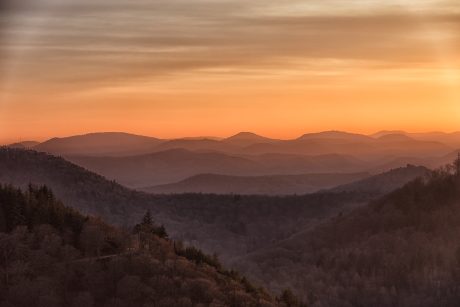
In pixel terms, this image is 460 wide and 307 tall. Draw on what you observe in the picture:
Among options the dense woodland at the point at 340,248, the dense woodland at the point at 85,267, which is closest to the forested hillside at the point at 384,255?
the dense woodland at the point at 340,248

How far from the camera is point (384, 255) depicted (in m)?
151

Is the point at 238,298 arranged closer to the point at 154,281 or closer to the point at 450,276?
the point at 154,281

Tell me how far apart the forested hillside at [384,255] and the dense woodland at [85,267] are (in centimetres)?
6281

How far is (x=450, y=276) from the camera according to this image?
136125 millimetres

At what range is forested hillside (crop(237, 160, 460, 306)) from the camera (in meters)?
→ 132

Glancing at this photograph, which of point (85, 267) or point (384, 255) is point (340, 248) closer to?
point (384, 255)

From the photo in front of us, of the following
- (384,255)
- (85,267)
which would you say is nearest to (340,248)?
(384,255)

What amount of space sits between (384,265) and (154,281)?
91.3 metres

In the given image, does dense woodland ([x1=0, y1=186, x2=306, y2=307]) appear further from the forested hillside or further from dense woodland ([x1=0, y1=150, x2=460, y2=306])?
the forested hillside

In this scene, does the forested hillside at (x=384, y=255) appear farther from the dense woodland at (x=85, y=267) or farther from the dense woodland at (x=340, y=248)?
the dense woodland at (x=85, y=267)

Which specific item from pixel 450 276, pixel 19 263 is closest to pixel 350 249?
pixel 450 276

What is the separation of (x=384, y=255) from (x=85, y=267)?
100.0 m

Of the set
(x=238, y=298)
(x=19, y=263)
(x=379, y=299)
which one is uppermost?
(x=19, y=263)

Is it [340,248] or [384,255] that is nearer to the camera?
[384,255]
